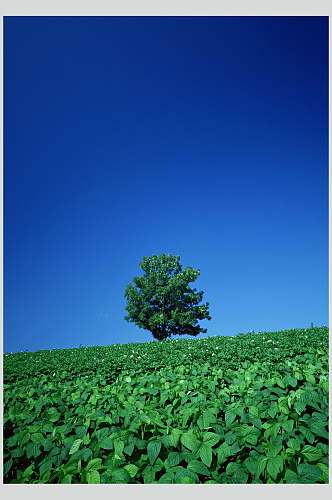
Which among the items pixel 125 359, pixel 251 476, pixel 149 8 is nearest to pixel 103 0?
pixel 149 8

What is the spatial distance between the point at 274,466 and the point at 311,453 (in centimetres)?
32

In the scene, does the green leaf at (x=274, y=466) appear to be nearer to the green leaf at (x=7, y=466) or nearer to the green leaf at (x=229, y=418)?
the green leaf at (x=229, y=418)

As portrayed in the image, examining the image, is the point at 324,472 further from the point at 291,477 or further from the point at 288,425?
the point at 288,425

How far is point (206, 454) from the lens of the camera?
2123 millimetres

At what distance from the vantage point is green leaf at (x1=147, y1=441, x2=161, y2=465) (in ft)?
7.13

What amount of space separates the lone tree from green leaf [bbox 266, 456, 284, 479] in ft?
100

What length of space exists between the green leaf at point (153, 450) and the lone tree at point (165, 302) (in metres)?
30.3

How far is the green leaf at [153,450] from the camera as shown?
7.13ft

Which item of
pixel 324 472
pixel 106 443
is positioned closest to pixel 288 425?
pixel 324 472

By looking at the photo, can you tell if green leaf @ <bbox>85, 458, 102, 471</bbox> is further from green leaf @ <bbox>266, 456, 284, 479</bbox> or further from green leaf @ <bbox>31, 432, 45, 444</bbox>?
green leaf @ <bbox>266, 456, 284, 479</bbox>

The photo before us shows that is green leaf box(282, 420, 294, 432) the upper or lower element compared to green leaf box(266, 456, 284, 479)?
upper

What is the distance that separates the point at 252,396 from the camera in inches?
128

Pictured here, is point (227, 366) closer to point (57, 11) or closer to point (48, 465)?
point (48, 465)

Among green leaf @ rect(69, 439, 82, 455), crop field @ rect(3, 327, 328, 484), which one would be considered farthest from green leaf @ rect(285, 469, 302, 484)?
green leaf @ rect(69, 439, 82, 455)
